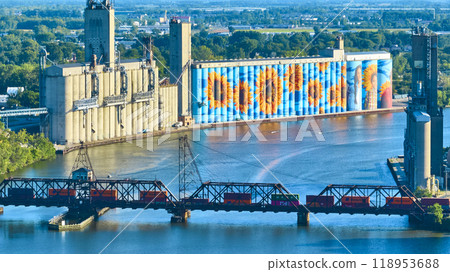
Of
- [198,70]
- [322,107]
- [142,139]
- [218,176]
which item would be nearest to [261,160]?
[218,176]

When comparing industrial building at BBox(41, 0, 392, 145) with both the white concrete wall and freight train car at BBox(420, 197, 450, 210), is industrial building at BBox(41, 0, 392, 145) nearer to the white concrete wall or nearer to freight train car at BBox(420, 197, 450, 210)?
the white concrete wall

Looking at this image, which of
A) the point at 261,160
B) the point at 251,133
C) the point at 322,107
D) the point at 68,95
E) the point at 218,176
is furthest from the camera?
the point at 322,107

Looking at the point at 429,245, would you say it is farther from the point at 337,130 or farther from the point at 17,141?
the point at 337,130

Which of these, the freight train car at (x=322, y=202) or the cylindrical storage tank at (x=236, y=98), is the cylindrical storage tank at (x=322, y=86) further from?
the freight train car at (x=322, y=202)

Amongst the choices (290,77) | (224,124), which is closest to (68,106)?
(224,124)

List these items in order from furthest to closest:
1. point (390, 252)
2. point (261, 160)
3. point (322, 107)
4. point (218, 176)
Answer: point (322, 107) < point (261, 160) < point (218, 176) < point (390, 252)

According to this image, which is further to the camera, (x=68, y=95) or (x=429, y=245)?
(x=68, y=95)
